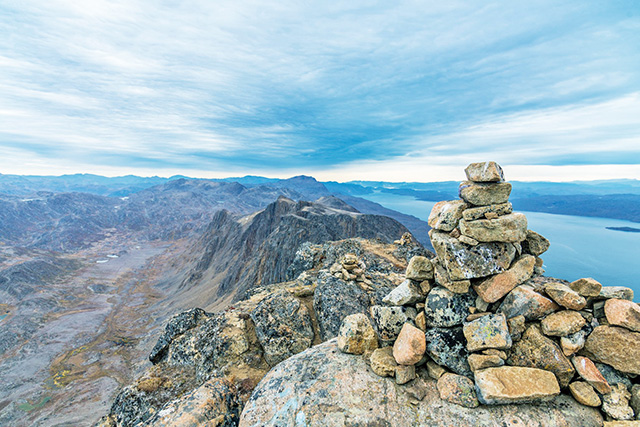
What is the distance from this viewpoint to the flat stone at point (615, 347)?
20.7 feet

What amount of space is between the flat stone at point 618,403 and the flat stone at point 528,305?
1.93 m

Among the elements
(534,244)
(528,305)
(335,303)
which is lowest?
(335,303)

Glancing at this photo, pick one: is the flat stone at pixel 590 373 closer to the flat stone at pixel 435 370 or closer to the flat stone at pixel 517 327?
the flat stone at pixel 517 327

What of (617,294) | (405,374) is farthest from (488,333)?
(617,294)

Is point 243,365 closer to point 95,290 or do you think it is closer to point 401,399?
point 401,399

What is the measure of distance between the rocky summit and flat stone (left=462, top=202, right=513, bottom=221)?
0.03 meters

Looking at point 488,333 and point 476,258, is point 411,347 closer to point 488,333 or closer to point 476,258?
point 488,333

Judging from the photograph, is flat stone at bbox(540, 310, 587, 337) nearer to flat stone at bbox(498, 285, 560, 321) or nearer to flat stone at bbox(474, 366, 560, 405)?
flat stone at bbox(498, 285, 560, 321)

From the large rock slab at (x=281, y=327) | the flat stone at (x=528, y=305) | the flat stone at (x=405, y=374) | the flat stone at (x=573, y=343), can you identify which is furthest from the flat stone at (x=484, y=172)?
the large rock slab at (x=281, y=327)

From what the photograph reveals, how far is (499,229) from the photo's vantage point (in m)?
7.87

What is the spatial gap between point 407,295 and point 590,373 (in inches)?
180

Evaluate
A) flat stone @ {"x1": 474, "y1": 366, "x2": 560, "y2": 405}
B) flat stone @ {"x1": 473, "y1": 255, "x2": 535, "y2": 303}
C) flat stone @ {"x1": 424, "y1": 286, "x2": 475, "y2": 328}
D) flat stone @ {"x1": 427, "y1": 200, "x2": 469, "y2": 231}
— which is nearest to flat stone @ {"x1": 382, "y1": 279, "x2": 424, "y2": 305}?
flat stone @ {"x1": 424, "y1": 286, "x2": 475, "y2": 328}

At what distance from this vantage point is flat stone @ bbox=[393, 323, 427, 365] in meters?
7.92

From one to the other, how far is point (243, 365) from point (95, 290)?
174 meters
